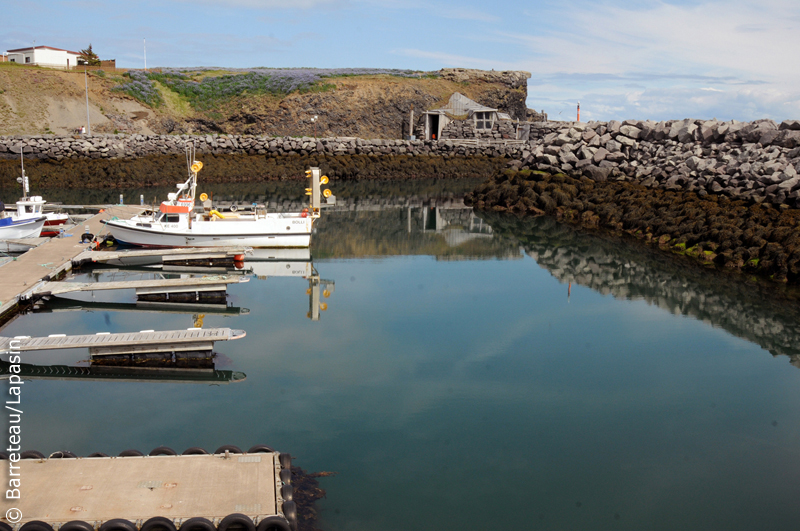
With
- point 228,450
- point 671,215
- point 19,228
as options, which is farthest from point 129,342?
point 671,215

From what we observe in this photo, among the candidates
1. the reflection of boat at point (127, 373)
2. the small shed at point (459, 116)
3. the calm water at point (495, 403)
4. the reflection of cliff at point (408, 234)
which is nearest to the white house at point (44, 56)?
the small shed at point (459, 116)

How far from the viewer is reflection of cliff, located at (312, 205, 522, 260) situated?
25750mm

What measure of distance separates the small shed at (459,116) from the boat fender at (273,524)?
59575 mm

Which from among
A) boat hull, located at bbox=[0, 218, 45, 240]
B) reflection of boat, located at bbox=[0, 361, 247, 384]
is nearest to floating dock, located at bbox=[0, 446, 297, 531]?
reflection of boat, located at bbox=[0, 361, 247, 384]

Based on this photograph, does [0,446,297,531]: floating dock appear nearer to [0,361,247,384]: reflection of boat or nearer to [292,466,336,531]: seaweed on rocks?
[292,466,336,531]: seaweed on rocks

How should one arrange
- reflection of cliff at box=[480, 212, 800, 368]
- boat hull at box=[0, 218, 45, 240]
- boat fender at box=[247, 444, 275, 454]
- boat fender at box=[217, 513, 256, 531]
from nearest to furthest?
boat fender at box=[217, 513, 256, 531] < boat fender at box=[247, 444, 275, 454] < reflection of cliff at box=[480, 212, 800, 368] < boat hull at box=[0, 218, 45, 240]

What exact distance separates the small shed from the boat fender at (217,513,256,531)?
59.7 m

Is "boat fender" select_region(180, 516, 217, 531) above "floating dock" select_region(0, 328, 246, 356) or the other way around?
the other way around

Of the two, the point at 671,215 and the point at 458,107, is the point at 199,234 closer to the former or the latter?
the point at 671,215

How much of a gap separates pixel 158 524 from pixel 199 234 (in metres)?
16.3

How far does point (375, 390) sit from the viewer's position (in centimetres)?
1222

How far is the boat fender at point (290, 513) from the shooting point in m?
7.19

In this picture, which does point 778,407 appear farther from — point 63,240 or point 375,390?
point 63,240

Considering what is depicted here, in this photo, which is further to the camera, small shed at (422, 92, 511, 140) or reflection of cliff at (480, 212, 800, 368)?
small shed at (422, 92, 511, 140)
